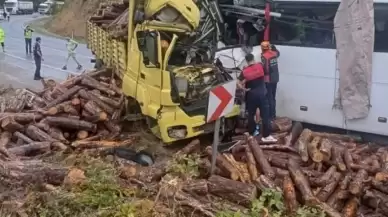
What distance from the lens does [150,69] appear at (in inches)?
356

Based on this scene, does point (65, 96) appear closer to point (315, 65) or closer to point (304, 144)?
point (315, 65)

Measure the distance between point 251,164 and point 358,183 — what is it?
1.48 m

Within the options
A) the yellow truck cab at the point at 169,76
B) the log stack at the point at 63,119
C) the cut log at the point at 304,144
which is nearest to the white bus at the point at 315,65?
the yellow truck cab at the point at 169,76

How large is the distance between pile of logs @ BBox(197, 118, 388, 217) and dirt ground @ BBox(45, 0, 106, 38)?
116 feet

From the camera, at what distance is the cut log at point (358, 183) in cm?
683

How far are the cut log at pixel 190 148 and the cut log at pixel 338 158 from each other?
2.31m

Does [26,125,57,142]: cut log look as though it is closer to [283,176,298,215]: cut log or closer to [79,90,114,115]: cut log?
[79,90,114,115]: cut log

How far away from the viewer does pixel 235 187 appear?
669cm

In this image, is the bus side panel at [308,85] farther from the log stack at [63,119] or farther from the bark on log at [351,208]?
the log stack at [63,119]

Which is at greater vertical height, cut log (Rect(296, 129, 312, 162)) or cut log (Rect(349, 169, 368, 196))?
cut log (Rect(296, 129, 312, 162))

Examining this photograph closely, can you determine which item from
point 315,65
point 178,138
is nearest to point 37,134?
point 178,138

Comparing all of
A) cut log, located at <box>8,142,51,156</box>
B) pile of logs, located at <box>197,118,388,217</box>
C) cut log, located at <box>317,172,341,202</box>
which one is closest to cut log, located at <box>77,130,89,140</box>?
cut log, located at <box>8,142,51,156</box>

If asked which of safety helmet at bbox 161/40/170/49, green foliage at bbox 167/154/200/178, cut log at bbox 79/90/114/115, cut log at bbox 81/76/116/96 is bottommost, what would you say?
green foliage at bbox 167/154/200/178

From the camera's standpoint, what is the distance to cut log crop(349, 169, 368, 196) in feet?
22.4
